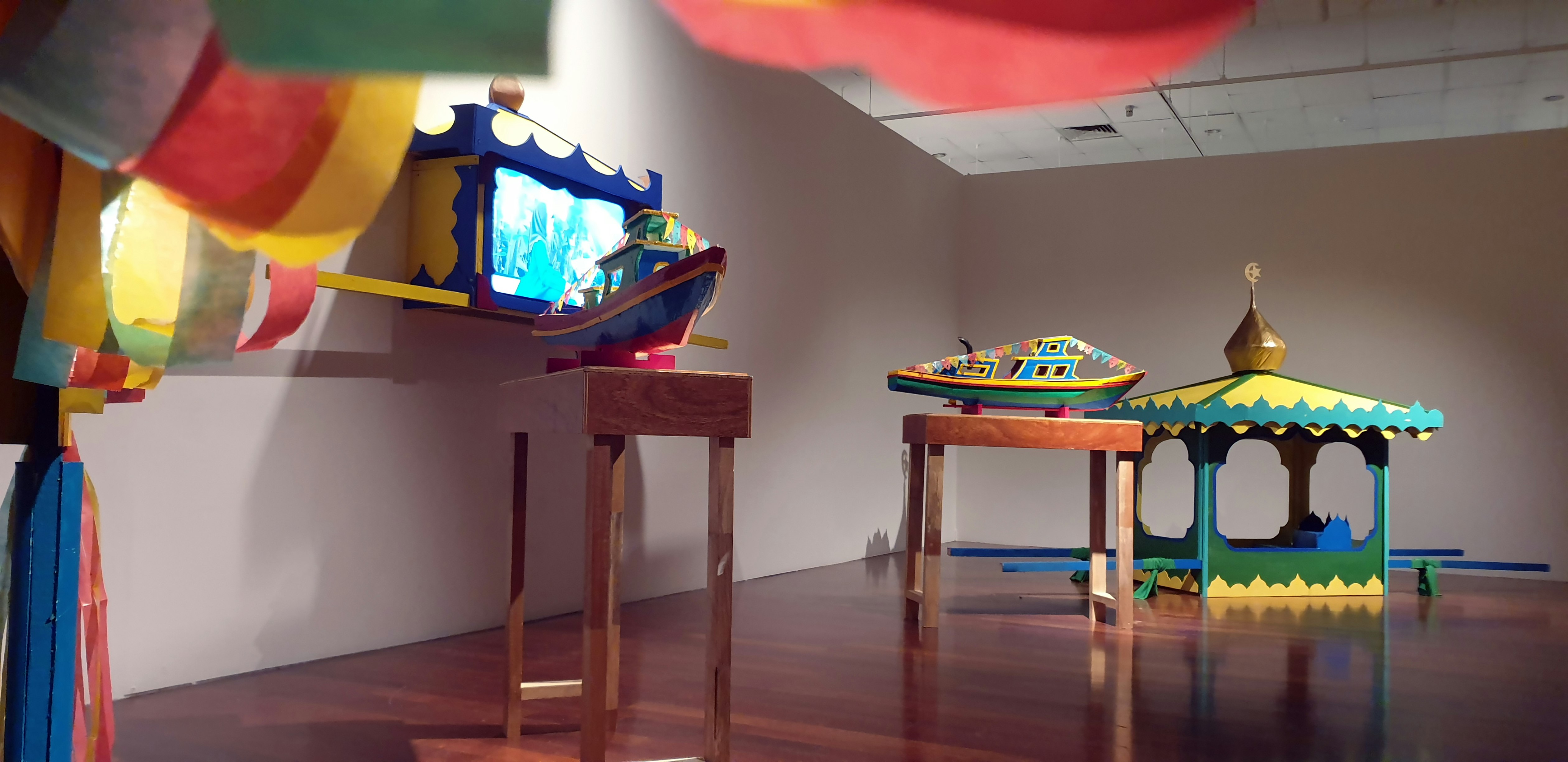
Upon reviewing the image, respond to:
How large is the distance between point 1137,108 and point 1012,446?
404cm

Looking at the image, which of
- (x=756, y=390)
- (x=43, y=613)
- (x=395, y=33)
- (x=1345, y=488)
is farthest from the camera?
(x=1345, y=488)

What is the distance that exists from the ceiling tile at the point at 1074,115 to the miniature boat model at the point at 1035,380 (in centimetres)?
344

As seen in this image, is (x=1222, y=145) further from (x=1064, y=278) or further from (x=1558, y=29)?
(x=1064, y=278)

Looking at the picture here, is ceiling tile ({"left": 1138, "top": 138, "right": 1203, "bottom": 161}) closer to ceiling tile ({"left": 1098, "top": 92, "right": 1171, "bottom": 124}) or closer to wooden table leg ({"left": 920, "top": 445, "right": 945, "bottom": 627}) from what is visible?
ceiling tile ({"left": 1098, "top": 92, "right": 1171, "bottom": 124})

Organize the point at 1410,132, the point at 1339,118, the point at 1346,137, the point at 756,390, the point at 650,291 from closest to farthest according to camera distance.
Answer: the point at 650,291 → the point at 756,390 → the point at 1339,118 → the point at 1410,132 → the point at 1346,137

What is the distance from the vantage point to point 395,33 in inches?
11.7

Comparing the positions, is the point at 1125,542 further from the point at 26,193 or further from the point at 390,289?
the point at 26,193

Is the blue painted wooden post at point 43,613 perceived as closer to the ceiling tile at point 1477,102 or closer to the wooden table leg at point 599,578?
the wooden table leg at point 599,578

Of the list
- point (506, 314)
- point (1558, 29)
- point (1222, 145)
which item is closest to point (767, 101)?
point (506, 314)

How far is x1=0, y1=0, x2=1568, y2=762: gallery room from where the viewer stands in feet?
1.74

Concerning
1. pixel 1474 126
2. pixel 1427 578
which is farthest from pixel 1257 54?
pixel 1427 578

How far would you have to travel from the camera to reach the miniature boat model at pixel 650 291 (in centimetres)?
112

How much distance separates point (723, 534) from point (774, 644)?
3.84ft

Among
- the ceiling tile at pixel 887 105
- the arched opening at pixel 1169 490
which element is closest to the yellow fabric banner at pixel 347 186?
the arched opening at pixel 1169 490
